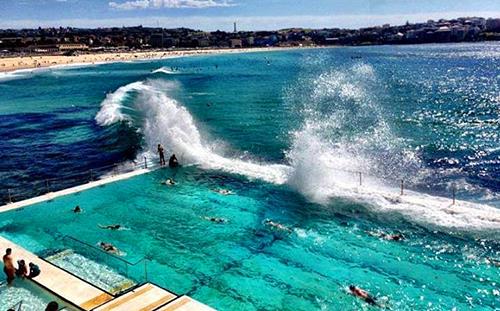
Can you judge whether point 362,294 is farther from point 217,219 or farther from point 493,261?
point 217,219

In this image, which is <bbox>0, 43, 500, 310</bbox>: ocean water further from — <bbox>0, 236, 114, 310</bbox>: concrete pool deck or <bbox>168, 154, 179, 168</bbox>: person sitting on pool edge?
<bbox>0, 236, 114, 310</bbox>: concrete pool deck

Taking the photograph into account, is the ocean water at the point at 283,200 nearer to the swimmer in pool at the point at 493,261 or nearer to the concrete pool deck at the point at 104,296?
the swimmer in pool at the point at 493,261

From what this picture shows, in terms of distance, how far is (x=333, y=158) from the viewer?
124 feet

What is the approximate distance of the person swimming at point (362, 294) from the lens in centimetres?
1770

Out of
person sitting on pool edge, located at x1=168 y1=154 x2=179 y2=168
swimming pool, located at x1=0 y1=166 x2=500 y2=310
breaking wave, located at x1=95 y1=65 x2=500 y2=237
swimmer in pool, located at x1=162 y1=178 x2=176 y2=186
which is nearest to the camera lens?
swimming pool, located at x1=0 y1=166 x2=500 y2=310

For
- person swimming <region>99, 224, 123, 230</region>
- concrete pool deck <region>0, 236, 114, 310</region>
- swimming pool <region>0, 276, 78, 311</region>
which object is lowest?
person swimming <region>99, 224, 123, 230</region>

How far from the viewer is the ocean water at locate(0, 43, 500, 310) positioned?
63.8 feet

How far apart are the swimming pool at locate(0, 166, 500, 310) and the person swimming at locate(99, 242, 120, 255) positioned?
41cm

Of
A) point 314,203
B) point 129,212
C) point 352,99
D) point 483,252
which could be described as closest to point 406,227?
point 483,252

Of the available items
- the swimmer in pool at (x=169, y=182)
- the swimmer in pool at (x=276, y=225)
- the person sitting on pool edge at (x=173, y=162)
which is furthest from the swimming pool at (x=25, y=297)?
the person sitting on pool edge at (x=173, y=162)

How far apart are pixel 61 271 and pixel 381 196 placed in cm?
1841

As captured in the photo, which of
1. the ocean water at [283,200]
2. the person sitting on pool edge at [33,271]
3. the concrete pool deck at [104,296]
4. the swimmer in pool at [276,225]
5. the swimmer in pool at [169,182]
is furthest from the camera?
the swimmer in pool at [169,182]

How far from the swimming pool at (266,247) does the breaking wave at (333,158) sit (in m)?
1.56

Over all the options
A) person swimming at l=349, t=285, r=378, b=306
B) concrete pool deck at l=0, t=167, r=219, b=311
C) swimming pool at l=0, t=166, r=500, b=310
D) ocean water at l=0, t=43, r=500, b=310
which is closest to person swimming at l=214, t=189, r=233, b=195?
swimming pool at l=0, t=166, r=500, b=310
